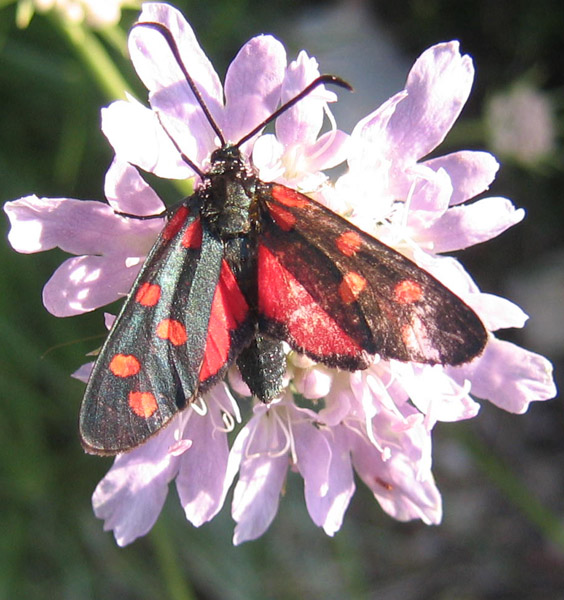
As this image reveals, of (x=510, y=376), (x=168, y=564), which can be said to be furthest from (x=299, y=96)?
(x=168, y=564)

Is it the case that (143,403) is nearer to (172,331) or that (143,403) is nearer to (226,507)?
(172,331)

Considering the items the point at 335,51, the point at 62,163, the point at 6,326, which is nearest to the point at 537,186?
the point at 335,51

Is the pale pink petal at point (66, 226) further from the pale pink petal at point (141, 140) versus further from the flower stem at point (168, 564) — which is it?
the flower stem at point (168, 564)

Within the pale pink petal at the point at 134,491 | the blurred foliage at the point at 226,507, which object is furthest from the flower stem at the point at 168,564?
the pale pink petal at the point at 134,491

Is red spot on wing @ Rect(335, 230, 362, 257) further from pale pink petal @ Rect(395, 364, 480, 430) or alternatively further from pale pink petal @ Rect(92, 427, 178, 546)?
pale pink petal @ Rect(92, 427, 178, 546)

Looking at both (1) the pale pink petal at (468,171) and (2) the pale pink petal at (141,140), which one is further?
(1) the pale pink petal at (468,171)

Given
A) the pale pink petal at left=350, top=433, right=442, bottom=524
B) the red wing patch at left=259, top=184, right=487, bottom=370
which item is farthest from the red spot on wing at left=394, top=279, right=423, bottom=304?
the pale pink petal at left=350, top=433, right=442, bottom=524
